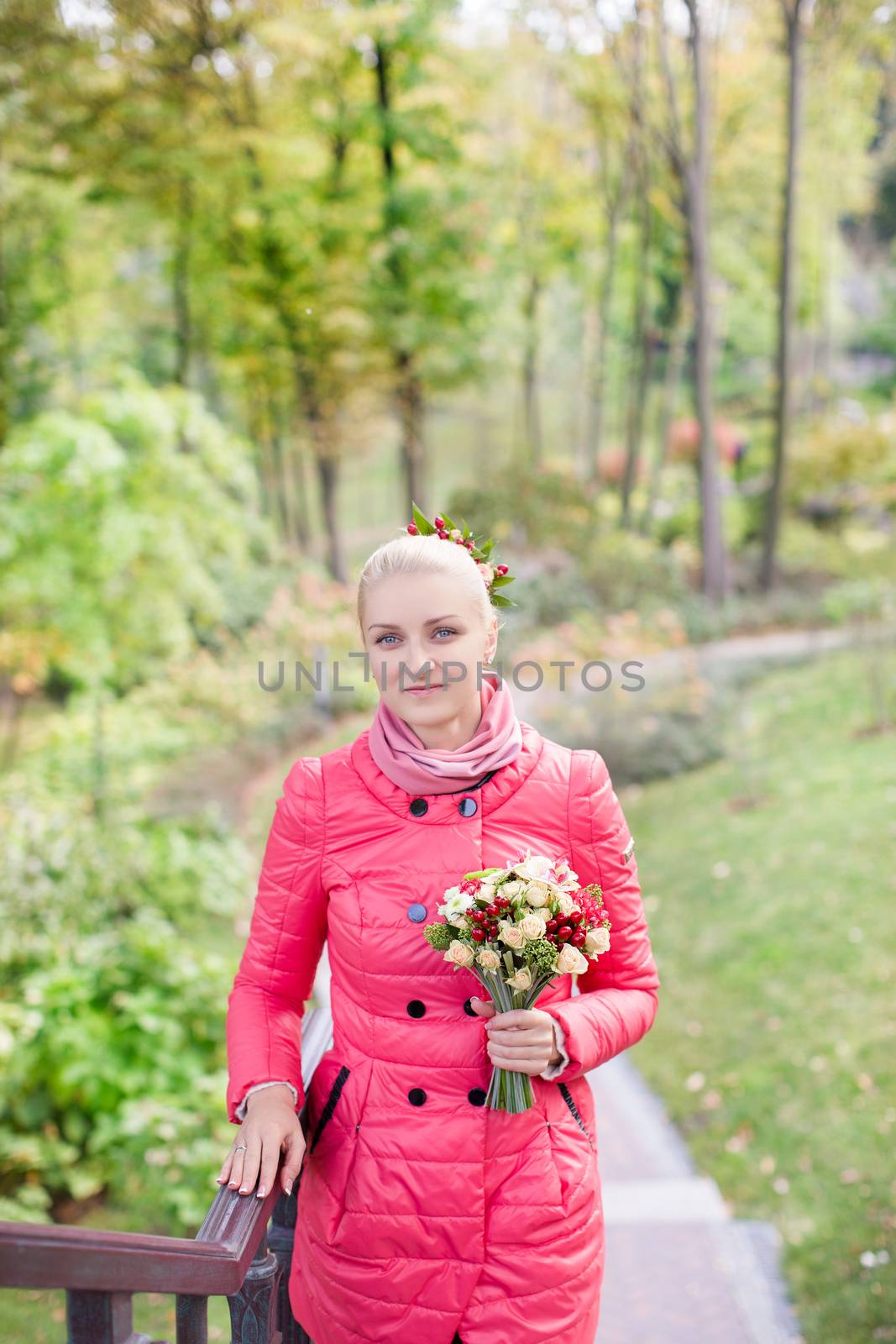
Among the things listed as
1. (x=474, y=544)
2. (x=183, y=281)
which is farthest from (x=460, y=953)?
(x=183, y=281)

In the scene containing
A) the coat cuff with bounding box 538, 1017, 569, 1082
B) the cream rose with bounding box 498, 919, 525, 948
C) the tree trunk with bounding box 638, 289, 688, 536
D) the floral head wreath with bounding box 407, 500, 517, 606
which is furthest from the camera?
the tree trunk with bounding box 638, 289, 688, 536

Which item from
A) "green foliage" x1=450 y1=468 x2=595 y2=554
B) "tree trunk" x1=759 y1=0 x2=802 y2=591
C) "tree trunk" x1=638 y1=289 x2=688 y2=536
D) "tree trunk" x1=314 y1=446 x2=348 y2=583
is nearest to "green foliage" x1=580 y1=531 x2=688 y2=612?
"green foliage" x1=450 y1=468 x2=595 y2=554

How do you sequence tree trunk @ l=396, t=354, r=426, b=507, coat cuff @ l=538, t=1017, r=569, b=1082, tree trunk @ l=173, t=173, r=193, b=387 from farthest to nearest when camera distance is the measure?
tree trunk @ l=396, t=354, r=426, b=507 < tree trunk @ l=173, t=173, r=193, b=387 < coat cuff @ l=538, t=1017, r=569, b=1082

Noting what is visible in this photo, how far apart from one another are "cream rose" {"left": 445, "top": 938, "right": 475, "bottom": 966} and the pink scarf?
0.84 feet

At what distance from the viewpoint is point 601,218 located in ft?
45.3

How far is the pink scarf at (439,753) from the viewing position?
57.4 inches

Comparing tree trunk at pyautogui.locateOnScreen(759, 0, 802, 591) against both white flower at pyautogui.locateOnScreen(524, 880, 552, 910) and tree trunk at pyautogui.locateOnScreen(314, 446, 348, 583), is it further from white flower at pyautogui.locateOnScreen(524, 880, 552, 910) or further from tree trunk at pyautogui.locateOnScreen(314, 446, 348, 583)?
white flower at pyautogui.locateOnScreen(524, 880, 552, 910)

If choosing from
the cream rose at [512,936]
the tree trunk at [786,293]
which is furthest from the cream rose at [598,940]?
the tree trunk at [786,293]

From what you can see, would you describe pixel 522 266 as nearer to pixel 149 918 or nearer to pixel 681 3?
pixel 681 3

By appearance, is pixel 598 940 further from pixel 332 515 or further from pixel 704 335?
pixel 704 335

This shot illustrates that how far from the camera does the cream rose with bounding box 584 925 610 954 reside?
132 cm

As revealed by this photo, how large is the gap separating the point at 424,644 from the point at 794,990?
4037mm

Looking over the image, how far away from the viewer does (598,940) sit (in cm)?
132

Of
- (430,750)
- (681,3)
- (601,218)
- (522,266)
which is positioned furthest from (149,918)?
(601,218)
